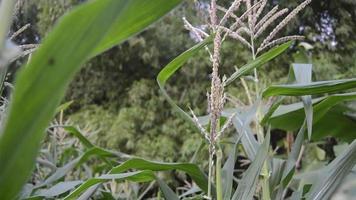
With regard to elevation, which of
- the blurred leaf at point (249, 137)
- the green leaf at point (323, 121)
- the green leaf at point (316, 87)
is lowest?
the green leaf at point (323, 121)

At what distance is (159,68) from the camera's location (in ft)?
14.6

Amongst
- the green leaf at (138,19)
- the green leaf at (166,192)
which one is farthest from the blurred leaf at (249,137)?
the green leaf at (138,19)

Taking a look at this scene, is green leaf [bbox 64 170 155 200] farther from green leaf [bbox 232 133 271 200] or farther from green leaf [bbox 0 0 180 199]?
green leaf [bbox 0 0 180 199]

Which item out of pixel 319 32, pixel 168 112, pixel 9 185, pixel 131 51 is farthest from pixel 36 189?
pixel 131 51

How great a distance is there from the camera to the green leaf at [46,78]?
0.80 ft

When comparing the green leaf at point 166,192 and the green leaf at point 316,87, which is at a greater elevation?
the green leaf at point 316,87

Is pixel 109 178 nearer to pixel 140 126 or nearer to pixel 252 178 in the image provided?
pixel 252 178

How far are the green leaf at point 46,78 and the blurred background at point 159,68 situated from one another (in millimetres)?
2841

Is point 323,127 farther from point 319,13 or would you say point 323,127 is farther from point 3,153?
point 319,13

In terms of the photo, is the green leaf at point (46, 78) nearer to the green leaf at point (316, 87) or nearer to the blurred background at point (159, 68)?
the green leaf at point (316, 87)

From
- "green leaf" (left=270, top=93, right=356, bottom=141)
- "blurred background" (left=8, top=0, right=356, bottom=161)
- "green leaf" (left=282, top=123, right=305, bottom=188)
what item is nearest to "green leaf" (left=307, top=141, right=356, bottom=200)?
"green leaf" (left=282, top=123, right=305, bottom=188)

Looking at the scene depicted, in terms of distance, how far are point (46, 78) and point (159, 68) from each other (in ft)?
13.8

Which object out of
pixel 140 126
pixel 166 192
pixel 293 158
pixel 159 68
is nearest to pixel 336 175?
pixel 293 158

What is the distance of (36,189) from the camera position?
815mm
